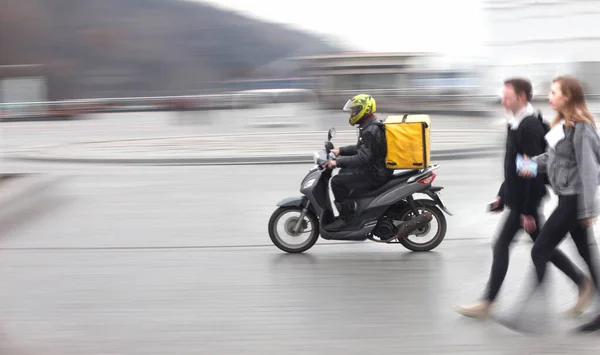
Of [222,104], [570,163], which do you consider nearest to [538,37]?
[222,104]

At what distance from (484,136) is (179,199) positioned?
12.6 m

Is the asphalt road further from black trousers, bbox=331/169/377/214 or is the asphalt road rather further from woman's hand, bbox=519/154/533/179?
woman's hand, bbox=519/154/533/179

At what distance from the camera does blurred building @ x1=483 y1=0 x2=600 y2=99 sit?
131ft

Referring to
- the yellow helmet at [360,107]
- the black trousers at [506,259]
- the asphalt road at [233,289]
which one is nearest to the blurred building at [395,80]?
the asphalt road at [233,289]

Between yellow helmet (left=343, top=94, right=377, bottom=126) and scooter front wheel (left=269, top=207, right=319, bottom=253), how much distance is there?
1.02 meters

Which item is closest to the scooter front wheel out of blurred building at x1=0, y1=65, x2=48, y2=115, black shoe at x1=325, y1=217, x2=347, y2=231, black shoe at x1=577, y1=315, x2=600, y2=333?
black shoe at x1=325, y1=217, x2=347, y2=231

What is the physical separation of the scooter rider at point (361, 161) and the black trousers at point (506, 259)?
2.21m

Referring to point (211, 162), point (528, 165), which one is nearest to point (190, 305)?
point (528, 165)

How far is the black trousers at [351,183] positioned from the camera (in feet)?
26.4

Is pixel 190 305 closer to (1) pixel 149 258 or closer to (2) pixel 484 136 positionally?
(1) pixel 149 258

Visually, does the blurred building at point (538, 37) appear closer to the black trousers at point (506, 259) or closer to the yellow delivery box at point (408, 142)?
the yellow delivery box at point (408, 142)

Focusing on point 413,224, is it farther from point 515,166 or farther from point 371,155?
point 515,166

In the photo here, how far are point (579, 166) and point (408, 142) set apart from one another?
2596 mm

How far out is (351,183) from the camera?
806cm
